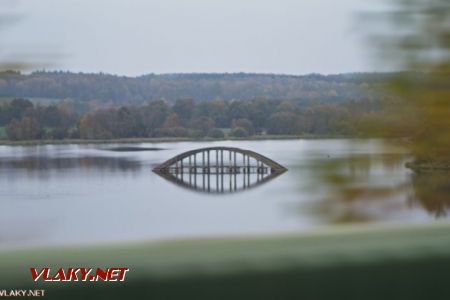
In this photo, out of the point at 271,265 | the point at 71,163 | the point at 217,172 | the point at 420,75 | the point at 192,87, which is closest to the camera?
the point at 271,265

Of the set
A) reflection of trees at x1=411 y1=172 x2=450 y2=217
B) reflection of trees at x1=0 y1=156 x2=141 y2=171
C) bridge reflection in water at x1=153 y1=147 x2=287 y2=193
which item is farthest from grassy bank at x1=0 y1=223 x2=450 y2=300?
reflection of trees at x1=0 y1=156 x2=141 y2=171

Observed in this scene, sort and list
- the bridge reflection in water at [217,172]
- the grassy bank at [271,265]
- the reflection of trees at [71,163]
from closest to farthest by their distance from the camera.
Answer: the grassy bank at [271,265], the bridge reflection in water at [217,172], the reflection of trees at [71,163]

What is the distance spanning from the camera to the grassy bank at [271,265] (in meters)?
0.93

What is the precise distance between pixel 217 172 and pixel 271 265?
96.1 feet

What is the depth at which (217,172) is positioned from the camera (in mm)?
30250

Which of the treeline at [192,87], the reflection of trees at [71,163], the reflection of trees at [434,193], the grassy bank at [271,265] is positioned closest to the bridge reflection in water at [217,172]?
the reflection of trees at [71,163]

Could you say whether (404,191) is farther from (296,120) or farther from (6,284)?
(6,284)

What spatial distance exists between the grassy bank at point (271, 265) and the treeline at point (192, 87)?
0.39 m

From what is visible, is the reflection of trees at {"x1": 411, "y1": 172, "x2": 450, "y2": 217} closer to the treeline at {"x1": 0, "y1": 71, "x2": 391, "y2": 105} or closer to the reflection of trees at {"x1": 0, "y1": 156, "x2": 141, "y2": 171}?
the treeline at {"x1": 0, "y1": 71, "x2": 391, "y2": 105}

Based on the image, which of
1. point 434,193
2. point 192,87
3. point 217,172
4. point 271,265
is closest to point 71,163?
point 217,172

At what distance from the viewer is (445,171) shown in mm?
1321

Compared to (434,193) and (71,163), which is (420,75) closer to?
(434,193)

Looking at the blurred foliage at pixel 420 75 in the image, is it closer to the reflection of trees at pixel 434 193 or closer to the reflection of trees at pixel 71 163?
the reflection of trees at pixel 434 193

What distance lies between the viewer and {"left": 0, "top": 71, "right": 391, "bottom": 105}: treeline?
4.50 ft
